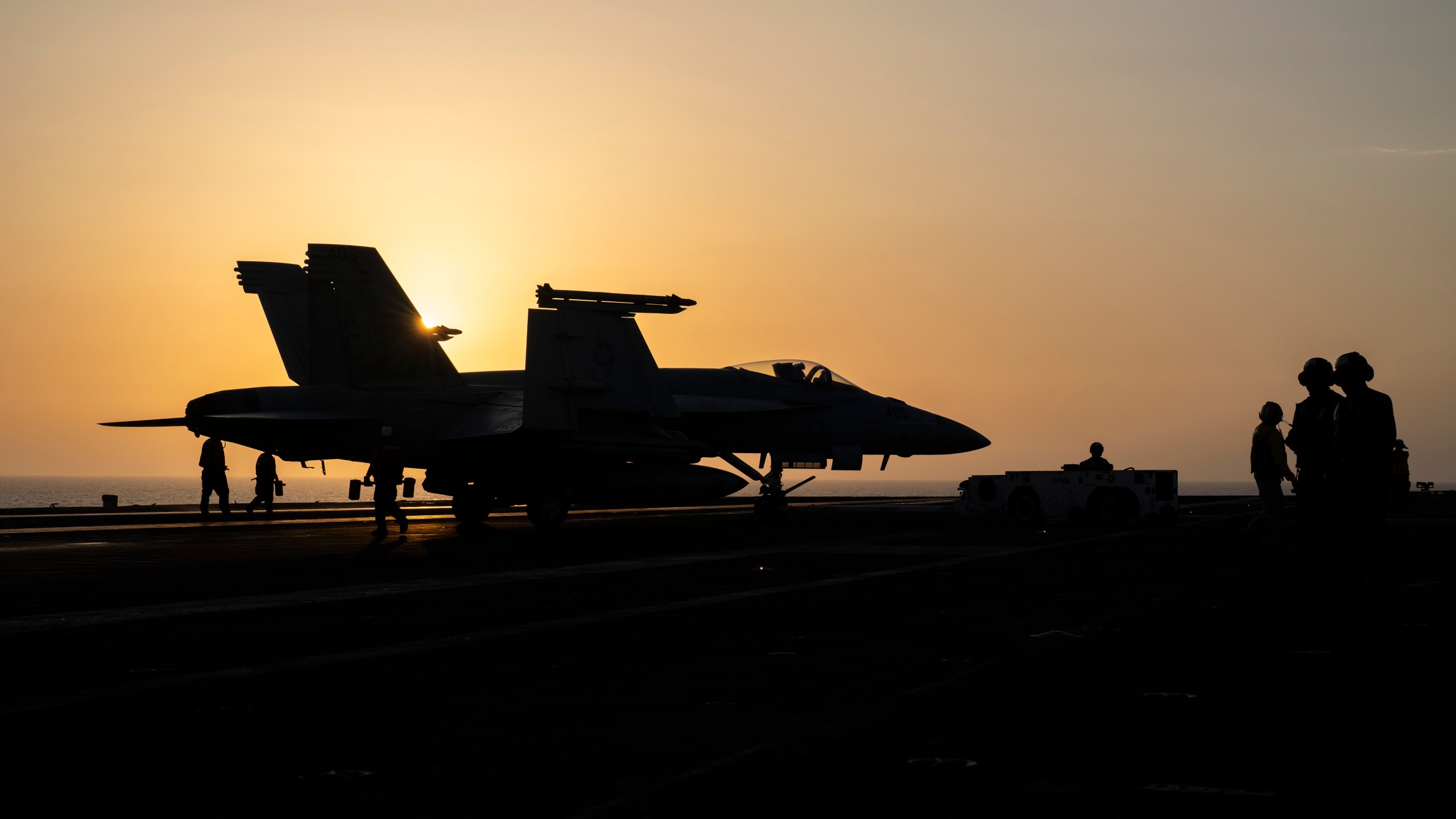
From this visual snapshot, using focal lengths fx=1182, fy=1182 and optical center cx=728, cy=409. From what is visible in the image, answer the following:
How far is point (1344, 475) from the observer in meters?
10.3

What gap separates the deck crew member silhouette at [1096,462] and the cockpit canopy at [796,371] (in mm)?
6512

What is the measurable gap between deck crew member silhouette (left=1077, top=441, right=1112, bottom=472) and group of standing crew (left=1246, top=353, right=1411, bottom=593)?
13.8m

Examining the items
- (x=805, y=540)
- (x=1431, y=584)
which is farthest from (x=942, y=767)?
(x=805, y=540)

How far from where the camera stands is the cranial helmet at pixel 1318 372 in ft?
37.9

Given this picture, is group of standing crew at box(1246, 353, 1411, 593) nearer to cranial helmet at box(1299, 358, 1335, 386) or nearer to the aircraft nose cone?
cranial helmet at box(1299, 358, 1335, 386)

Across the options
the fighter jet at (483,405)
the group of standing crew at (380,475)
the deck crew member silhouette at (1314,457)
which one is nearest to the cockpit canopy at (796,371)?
the fighter jet at (483,405)

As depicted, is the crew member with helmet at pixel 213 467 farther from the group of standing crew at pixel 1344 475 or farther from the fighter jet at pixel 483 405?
the group of standing crew at pixel 1344 475

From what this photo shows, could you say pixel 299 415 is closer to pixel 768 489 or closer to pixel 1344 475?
pixel 768 489

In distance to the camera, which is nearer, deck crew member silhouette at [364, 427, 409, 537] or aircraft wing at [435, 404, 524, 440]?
deck crew member silhouette at [364, 427, 409, 537]

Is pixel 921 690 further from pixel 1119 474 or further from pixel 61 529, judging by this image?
pixel 61 529

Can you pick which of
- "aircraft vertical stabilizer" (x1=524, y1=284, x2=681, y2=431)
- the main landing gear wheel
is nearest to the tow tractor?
"aircraft vertical stabilizer" (x1=524, y1=284, x2=681, y2=431)

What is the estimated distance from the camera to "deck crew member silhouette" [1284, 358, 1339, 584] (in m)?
10.9

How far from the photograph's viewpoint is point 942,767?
4.68m

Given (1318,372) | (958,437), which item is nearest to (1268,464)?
(1318,372)
